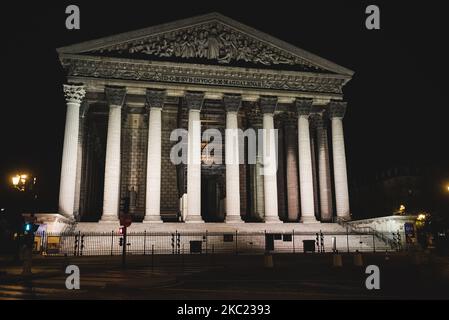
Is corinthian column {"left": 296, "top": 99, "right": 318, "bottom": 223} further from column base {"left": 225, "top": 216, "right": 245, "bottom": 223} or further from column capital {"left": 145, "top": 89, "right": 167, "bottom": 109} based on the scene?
column capital {"left": 145, "top": 89, "right": 167, "bottom": 109}

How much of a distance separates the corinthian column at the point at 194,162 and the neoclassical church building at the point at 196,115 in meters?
0.09

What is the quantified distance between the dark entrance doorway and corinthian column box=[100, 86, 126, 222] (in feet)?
41.6

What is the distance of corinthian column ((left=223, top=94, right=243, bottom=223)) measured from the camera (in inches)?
1417

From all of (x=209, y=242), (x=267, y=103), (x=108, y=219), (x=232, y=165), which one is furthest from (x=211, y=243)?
(x=267, y=103)

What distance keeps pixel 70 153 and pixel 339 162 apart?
79.7 ft

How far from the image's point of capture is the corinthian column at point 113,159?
112 feet

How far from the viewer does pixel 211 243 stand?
105ft

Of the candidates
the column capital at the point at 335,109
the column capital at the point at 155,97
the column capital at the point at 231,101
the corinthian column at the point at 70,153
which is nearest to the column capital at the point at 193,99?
the column capital at the point at 155,97
